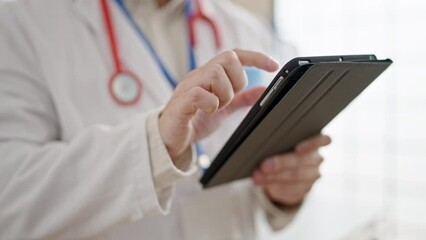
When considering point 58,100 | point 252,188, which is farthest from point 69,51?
point 252,188

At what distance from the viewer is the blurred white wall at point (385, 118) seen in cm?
130

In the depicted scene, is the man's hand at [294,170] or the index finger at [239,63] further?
the man's hand at [294,170]

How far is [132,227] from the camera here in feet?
2.19

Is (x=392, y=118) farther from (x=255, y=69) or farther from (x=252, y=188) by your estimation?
(x=255, y=69)

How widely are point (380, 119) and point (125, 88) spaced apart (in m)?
1.09

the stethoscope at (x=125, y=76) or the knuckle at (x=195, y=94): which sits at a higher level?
the knuckle at (x=195, y=94)

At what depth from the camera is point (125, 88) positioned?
0.68 metres

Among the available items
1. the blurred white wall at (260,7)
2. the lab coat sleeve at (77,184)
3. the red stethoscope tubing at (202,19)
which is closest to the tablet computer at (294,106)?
the lab coat sleeve at (77,184)

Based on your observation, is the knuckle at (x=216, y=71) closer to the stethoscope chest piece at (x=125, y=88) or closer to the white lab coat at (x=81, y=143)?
the white lab coat at (x=81, y=143)

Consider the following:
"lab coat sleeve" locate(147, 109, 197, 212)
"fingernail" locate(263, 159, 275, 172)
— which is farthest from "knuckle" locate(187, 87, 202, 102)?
"fingernail" locate(263, 159, 275, 172)

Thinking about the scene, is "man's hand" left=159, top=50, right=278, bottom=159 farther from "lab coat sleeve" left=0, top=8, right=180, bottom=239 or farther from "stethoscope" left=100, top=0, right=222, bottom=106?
"stethoscope" left=100, top=0, right=222, bottom=106

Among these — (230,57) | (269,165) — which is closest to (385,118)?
(269,165)

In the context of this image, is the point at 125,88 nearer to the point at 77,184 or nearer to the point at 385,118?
the point at 77,184

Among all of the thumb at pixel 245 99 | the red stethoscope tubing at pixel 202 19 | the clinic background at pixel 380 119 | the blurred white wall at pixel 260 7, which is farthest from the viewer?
the blurred white wall at pixel 260 7
